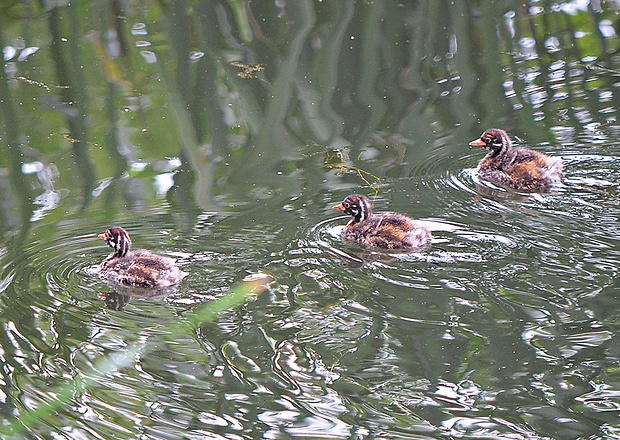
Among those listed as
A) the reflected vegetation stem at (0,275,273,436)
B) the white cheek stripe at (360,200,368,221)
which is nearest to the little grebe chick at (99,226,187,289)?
the reflected vegetation stem at (0,275,273,436)

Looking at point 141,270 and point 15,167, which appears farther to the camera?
point 15,167

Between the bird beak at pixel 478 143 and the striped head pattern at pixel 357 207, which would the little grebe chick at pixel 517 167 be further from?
the striped head pattern at pixel 357 207

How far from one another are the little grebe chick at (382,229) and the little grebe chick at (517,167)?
0.97 metres

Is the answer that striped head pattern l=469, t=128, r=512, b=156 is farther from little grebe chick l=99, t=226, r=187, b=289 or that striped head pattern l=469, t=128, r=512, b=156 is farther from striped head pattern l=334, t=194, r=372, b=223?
little grebe chick l=99, t=226, r=187, b=289

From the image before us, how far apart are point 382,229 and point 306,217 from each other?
A: 1.79 ft

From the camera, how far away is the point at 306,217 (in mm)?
Result: 6172

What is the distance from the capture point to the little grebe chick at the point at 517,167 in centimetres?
653

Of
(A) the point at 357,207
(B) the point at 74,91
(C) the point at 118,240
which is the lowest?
(A) the point at 357,207

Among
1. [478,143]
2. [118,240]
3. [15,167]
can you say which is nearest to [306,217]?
[118,240]

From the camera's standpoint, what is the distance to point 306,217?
6.17 metres

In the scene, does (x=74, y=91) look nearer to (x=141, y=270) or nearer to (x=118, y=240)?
(x=118, y=240)

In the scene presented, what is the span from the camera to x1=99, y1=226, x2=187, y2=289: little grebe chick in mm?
5352

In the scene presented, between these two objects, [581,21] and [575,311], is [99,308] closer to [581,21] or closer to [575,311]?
[575,311]

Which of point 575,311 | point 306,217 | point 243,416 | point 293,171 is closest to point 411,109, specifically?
point 293,171
